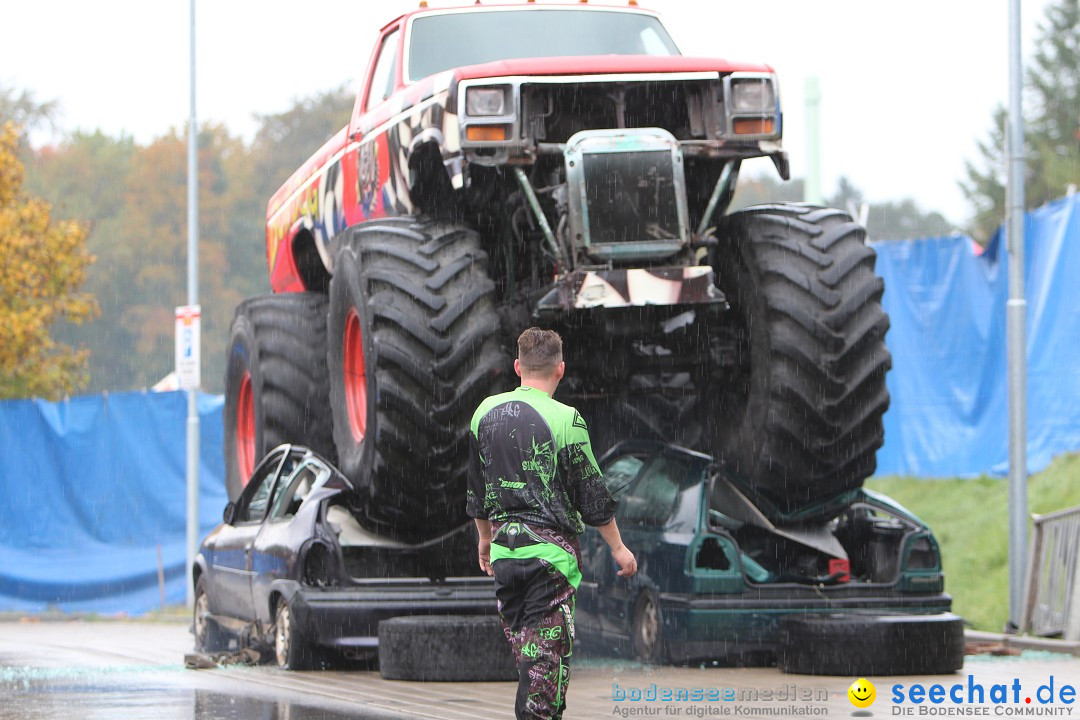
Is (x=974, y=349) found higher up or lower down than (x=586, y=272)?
lower down

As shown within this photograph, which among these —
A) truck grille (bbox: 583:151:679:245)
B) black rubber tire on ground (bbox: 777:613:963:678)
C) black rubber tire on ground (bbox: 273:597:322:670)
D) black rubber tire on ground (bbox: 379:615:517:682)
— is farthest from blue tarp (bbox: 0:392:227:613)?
truck grille (bbox: 583:151:679:245)

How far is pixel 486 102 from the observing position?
34.5 ft

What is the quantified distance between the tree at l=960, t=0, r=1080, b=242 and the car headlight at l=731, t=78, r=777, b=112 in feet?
151

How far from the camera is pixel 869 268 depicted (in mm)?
11156

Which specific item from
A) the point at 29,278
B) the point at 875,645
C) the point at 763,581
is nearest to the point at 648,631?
the point at 763,581

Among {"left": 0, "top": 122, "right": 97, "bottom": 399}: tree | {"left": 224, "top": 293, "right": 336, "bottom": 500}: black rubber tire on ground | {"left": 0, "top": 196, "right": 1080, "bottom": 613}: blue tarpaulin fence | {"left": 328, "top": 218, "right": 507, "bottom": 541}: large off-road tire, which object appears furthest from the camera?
{"left": 0, "top": 122, "right": 97, "bottom": 399}: tree

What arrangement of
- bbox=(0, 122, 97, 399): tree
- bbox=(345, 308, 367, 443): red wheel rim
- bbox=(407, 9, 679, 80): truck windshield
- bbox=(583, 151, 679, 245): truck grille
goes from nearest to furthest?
bbox=(583, 151, 679, 245): truck grille → bbox=(345, 308, 367, 443): red wheel rim → bbox=(407, 9, 679, 80): truck windshield → bbox=(0, 122, 97, 399): tree

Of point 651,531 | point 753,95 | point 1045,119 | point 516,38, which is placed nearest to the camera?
point 753,95

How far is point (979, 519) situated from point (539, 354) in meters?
11.8

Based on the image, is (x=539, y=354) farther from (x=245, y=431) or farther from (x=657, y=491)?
(x=245, y=431)

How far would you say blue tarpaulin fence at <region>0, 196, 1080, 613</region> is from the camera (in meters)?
16.9

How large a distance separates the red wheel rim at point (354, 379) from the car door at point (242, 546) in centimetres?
86

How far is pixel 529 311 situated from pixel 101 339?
51.6 meters

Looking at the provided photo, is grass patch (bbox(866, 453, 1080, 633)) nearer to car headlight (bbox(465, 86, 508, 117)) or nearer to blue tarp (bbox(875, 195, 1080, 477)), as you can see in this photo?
blue tarp (bbox(875, 195, 1080, 477))
